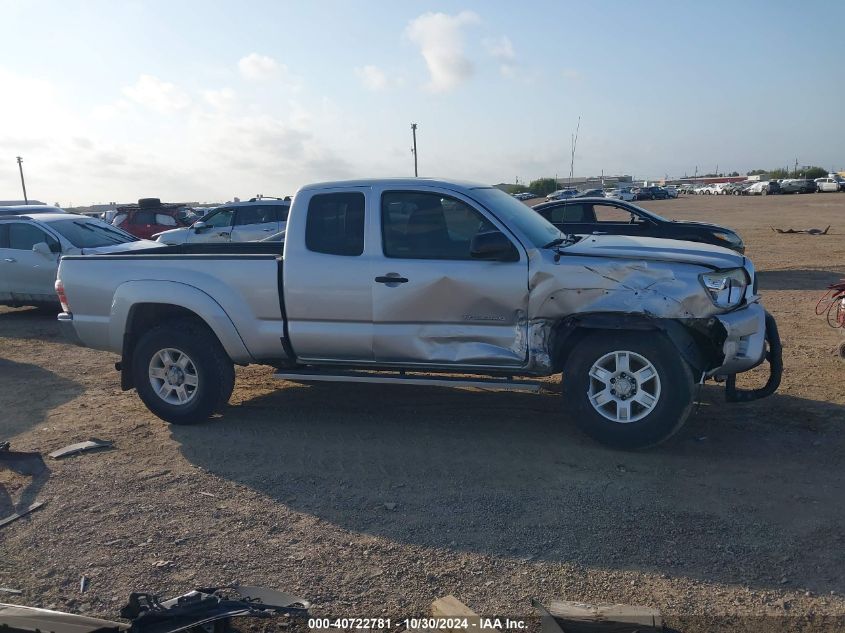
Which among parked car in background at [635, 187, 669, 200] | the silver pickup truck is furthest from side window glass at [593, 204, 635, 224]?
parked car in background at [635, 187, 669, 200]

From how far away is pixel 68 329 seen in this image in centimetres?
699

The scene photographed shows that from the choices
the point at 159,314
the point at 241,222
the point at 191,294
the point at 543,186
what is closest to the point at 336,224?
the point at 191,294

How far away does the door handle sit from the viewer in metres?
5.98

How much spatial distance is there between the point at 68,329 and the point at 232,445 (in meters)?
2.09

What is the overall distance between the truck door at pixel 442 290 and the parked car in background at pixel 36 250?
758cm

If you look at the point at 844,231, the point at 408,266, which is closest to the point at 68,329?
the point at 408,266

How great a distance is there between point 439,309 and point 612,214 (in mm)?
9692

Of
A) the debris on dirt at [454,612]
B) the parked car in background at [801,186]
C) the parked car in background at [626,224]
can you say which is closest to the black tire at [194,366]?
the debris on dirt at [454,612]

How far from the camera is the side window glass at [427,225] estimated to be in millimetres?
5984

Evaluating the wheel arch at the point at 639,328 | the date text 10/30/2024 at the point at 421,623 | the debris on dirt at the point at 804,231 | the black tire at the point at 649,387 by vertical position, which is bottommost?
the date text 10/30/2024 at the point at 421,623

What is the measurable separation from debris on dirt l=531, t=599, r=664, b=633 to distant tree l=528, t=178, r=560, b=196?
90.7 meters

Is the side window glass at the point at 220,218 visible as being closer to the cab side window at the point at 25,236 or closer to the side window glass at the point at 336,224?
the cab side window at the point at 25,236

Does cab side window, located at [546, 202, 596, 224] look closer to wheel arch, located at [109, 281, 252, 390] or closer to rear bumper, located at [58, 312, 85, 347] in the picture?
wheel arch, located at [109, 281, 252, 390]

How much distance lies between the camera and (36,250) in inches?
475
